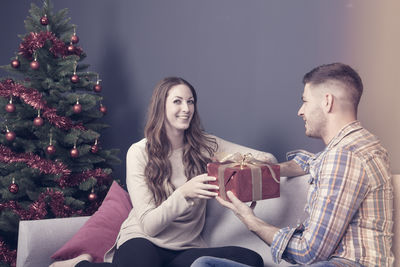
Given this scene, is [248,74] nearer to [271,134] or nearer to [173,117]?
[271,134]

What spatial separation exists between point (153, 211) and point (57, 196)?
3.70 feet

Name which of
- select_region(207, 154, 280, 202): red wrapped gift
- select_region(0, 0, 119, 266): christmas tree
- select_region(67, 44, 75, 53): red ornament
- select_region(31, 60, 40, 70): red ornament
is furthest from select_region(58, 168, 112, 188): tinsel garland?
select_region(207, 154, 280, 202): red wrapped gift

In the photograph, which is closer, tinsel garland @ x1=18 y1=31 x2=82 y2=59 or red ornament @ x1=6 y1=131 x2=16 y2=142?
red ornament @ x1=6 y1=131 x2=16 y2=142

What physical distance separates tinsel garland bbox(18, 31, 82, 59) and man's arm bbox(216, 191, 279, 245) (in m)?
1.89

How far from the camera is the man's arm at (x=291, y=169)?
202 centimetres

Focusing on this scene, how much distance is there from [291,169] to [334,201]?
2.24ft

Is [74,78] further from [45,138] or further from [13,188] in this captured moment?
[13,188]

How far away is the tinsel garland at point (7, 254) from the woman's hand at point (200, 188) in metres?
1.63

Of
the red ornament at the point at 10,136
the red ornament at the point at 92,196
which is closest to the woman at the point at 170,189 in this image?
the red ornament at the point at 92,196

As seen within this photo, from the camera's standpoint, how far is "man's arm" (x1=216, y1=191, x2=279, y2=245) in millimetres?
1540

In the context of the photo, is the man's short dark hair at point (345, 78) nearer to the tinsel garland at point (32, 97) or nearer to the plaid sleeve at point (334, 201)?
the plaid sleeve at point (334, 201)

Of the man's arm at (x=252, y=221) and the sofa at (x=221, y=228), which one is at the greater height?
the man's arm at (x=252, y=221)

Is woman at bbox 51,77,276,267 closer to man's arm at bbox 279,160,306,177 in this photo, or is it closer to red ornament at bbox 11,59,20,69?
man's arm at bbox 279,160,306,177

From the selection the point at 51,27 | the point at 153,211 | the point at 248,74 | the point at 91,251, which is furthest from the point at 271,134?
the point at 51,27
